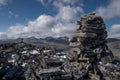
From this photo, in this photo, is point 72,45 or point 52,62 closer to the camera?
point 52,62

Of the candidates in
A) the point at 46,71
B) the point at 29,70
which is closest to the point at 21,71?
the point at 29,70

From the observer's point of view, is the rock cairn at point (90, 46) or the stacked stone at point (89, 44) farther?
the stacked stone at point (89, 44)

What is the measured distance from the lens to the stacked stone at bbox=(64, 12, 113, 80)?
250 feet

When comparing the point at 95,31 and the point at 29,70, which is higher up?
the point at 95,31

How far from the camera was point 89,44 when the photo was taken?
79438mm

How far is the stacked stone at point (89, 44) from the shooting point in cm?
7625

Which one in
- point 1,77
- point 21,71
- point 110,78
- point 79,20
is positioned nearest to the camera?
point 1,77

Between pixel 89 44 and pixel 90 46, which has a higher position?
pixel 89 44

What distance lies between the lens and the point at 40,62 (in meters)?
72.2

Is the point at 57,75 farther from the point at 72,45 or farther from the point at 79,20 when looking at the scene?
the point at 79,20

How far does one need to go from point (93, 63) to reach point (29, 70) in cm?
2410

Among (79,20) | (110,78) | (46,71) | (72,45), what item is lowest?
(110,78)

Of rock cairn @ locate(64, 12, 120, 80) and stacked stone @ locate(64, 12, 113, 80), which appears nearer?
rock cairn @ locate(64, 12, 120, 80)

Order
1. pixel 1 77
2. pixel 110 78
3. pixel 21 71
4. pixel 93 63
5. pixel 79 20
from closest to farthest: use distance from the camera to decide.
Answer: pixel 1 77 → pixel 21 71 → pixel 110 78 → pixel 93 63 → pixel 79 20
